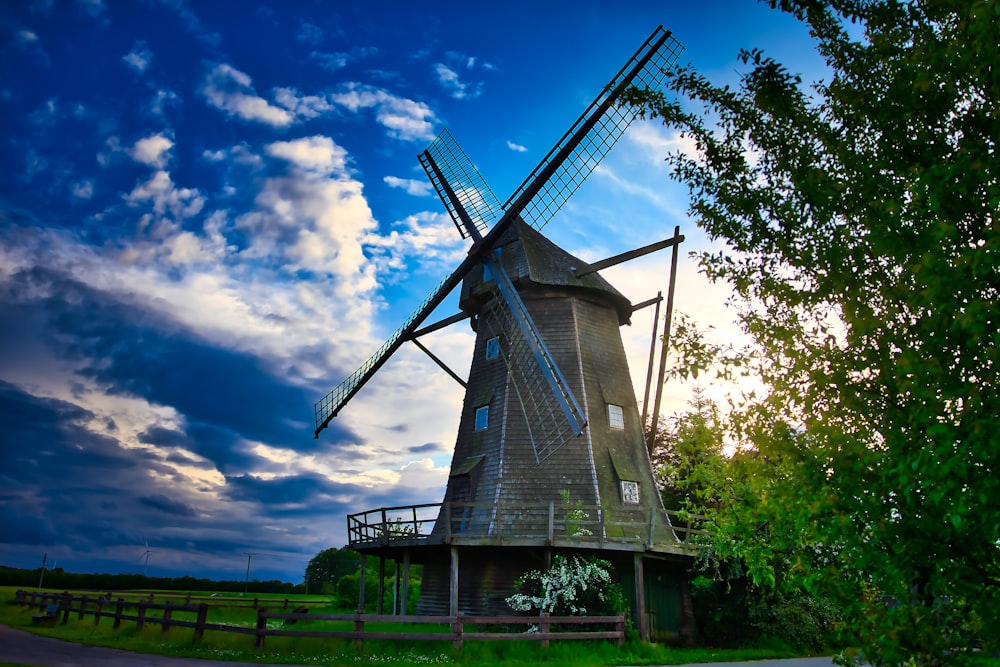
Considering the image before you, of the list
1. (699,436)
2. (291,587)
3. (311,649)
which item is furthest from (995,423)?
(291,587)

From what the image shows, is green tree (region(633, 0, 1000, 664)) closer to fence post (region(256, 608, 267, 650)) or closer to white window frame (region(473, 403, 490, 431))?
fence post (region(256, 608, 267, 650))

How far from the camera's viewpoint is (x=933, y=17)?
22.2 feet

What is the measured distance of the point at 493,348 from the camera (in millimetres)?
24641

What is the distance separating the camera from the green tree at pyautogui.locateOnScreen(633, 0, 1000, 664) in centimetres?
491

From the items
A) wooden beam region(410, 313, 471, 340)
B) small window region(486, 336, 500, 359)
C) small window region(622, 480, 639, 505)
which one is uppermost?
wooden beam region(410, 313, 471, 340)

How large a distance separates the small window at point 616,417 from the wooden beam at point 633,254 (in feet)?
15.4

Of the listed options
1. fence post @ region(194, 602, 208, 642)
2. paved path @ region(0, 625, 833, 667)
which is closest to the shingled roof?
paved path @ region(0, 625, 833, 667)

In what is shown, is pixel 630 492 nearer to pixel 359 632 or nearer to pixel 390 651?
pixel 390 651

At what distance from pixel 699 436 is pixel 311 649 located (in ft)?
39.2

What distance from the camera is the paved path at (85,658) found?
40.8 ft

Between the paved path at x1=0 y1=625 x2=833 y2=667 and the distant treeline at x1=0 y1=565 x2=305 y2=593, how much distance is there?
42.1 metres

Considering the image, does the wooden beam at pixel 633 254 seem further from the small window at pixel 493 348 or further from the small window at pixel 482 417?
the small window at pixel 482 417

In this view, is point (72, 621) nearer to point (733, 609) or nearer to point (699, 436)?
point (733, 609)

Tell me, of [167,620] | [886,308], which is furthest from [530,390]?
[886,308]
